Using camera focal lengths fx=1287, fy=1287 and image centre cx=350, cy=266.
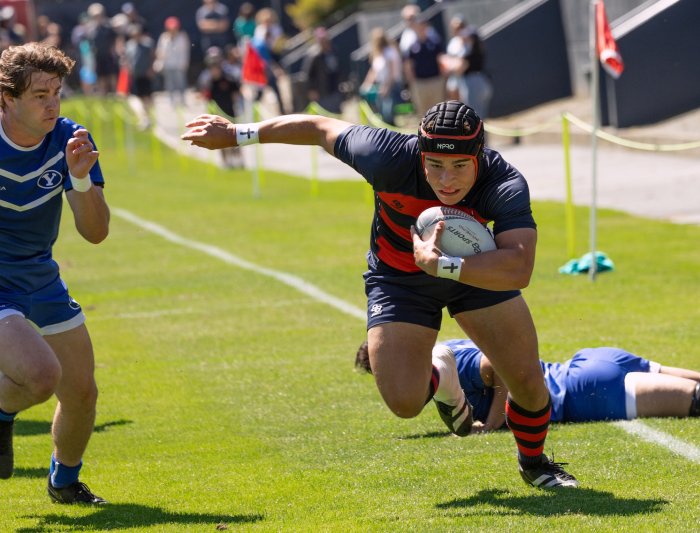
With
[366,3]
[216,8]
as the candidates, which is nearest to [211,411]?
[216,8]

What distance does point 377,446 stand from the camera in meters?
7.34

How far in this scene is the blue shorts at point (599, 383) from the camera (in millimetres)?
7367

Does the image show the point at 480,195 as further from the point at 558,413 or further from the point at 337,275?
the point at 337,275

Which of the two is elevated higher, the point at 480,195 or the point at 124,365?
the point at 480,195

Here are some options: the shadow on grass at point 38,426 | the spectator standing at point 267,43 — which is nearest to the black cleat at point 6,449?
the shadow on grass at point 38,426

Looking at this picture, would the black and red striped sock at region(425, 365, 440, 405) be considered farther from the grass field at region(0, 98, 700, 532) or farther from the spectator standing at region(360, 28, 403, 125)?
the spectator standing at region(360, 28, 403, 125)

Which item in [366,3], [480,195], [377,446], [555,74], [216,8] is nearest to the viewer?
[480,195]

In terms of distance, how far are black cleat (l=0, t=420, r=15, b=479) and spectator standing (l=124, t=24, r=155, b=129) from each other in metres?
28.2

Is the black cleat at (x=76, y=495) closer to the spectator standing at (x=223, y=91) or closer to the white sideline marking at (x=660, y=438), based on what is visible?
the white sideline marking at (x=660, y=438)

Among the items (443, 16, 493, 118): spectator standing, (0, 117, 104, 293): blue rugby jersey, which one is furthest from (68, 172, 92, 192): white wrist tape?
(443, 16, 493, 118): spectator standing

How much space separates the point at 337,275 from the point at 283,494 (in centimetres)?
738

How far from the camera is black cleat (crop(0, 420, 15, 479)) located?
252 inches

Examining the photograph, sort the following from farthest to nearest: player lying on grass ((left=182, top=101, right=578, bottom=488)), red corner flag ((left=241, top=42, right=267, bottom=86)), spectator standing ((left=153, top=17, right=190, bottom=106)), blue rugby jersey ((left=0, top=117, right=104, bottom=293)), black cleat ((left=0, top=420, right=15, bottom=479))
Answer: spectator standing ((left=153, top=17, right=190, bottom=106)) → red corner flag ((left=241, top=42, right=267, bottom=86)) → black cleat ((left=0, top=420, right=15, bottom=479)) → blue rugby jersey ((left=0, top=117, right=104, bottom=293)) → player lying on grass ((left=182, top=101, right=578, bottom=488))

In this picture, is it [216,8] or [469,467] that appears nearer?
[469,467]
